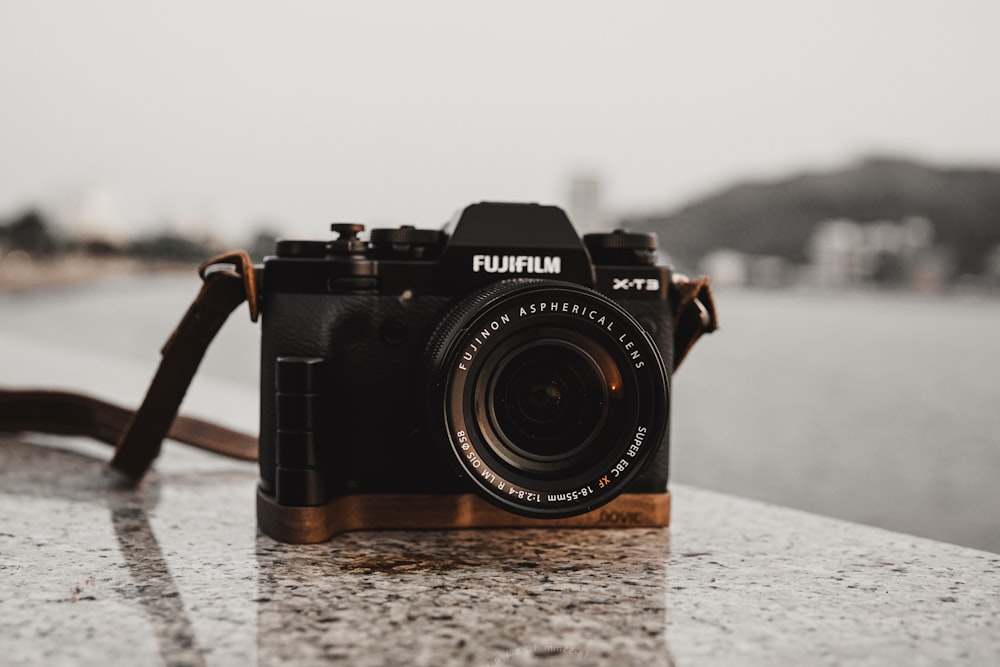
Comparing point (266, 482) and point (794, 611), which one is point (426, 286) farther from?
point (794, 611)

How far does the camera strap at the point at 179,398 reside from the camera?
118 cm

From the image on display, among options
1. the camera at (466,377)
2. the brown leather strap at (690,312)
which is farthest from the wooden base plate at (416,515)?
the brown leather strap at (690,312)

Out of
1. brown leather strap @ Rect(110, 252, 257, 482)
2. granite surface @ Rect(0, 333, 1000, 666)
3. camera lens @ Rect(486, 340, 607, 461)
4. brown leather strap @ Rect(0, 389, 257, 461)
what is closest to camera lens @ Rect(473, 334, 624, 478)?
camera lens @ Rect(486, 340, 607, 461)

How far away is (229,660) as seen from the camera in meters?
0.75

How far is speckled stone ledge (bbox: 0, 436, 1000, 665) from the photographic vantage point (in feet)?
2.59

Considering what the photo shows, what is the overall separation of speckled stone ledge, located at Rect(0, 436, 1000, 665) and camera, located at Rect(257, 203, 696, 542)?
0.05 meters

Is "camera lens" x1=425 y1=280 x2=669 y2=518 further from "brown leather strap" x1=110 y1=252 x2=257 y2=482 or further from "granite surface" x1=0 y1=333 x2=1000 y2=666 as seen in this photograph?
"brown leather strap" x1=110 y1=252 x2=257 y2=482

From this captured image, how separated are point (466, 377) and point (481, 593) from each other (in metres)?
0.21

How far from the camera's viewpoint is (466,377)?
0.99m

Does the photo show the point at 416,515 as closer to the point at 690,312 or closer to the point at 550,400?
the point at 550,400

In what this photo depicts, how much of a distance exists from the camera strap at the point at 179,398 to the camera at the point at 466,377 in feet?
0.13

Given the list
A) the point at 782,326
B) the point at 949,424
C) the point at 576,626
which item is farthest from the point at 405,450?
the point at 782,326

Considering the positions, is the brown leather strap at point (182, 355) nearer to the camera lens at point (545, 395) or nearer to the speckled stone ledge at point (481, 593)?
the speckled stone ledge at point (481, 593)

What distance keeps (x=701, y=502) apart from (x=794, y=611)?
0.44 m
